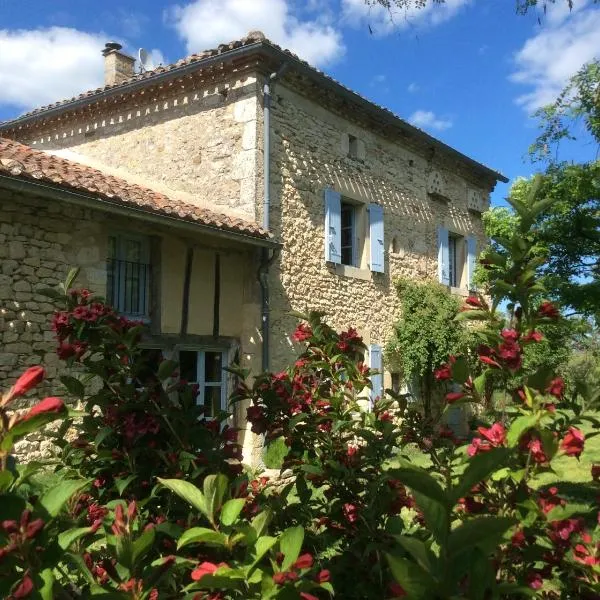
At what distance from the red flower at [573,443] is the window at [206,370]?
7.28 metres

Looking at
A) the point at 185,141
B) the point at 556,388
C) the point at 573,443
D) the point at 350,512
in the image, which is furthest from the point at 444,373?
the point at 185,141

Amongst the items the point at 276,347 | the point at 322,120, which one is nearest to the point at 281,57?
the point at 322,120

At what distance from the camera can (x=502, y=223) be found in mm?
11672

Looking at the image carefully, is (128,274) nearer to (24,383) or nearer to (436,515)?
(24,383)

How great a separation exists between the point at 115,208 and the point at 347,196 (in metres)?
5.05

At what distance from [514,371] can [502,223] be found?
10480 mm

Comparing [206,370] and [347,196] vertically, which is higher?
[347,196]

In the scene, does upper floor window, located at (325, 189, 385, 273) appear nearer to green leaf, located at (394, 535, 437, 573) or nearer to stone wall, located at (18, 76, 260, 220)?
stone wall, located at (18, 76, 260, 220)

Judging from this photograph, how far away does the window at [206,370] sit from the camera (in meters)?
8.74

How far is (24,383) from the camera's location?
114 cm

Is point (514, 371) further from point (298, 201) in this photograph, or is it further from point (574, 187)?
point (298, 201)

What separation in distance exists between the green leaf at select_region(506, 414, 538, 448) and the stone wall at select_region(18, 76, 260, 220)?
7.93 m

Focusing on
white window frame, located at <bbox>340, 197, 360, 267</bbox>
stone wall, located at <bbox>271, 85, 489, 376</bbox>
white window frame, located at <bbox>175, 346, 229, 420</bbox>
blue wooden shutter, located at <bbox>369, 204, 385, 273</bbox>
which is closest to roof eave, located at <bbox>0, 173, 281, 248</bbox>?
stone wall, located at <bbox>271, 85, 489, 376</bbox>

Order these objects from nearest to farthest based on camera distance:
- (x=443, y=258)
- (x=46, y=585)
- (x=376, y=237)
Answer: (x=46, y=585), (x=376, y=237), (x=443, y=258)
